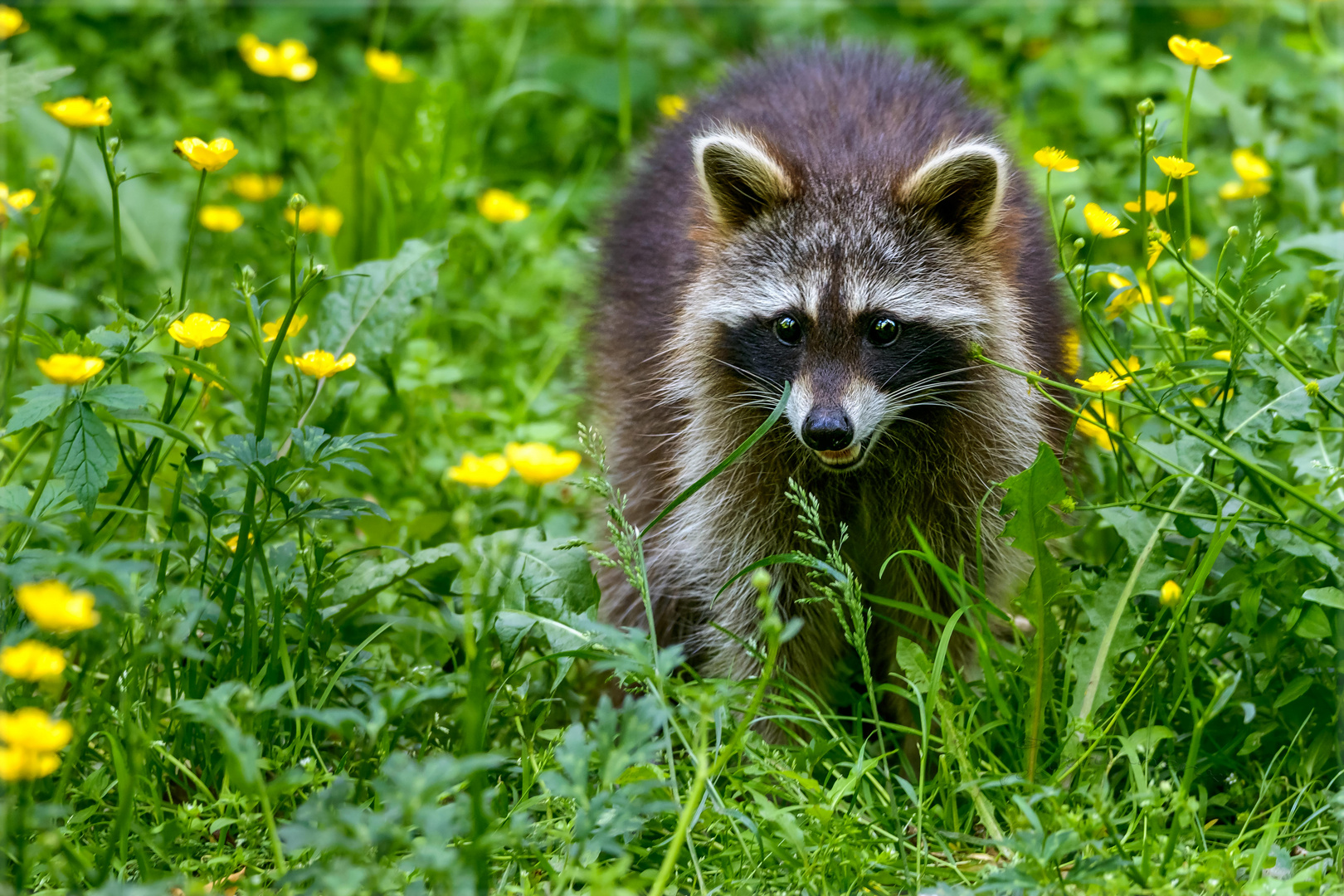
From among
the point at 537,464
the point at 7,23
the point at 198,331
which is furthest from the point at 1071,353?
the point at 7,23

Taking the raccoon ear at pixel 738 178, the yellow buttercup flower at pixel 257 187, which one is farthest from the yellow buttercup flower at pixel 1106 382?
the yellow buttercup flower at pixel 257 187

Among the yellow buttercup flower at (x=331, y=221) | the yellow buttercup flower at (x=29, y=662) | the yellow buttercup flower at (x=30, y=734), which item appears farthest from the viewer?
the yellow buttercup flower at (x=331, y=221)

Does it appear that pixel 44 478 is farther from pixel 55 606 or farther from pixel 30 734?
pixel 30 734

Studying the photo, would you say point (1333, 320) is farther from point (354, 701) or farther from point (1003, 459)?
point (354, 701)

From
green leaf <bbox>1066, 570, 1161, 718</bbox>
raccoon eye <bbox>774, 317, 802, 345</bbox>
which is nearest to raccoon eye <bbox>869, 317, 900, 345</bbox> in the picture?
raccoon eye <bbox>774, 317, 802, 345</bbox>

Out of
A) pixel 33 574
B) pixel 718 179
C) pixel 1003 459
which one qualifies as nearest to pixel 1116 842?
pixel 1003 459

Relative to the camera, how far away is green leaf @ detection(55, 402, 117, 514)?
2.32 metres

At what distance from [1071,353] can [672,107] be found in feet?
6.39

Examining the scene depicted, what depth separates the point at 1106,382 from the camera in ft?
8.35

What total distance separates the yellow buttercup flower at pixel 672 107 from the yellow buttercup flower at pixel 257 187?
1438 mm

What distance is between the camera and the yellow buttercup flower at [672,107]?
13.1 ft

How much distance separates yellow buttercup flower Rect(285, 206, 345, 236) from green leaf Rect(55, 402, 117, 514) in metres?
1.70

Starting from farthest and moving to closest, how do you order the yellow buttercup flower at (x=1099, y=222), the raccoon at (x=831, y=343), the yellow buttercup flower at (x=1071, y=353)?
the yellow buttercup flower at (x=1071, y=353) → the raccoon at (x=831, y=343) → the yellow buttercup flower at (x=1099, y=222)

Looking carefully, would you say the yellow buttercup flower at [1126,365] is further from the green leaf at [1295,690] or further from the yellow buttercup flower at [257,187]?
the yellow buttercup flower at [257,187]
